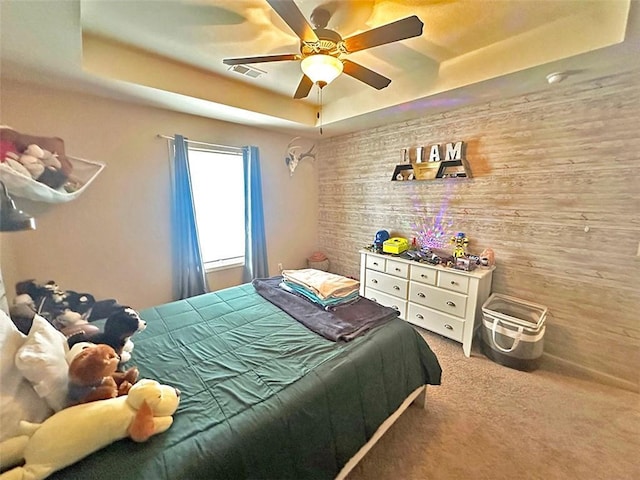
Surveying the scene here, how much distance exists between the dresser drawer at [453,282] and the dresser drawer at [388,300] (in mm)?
482

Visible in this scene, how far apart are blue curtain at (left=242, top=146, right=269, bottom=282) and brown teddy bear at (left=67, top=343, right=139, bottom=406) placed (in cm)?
252

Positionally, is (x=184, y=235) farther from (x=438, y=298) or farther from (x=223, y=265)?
(x=438, y=298)

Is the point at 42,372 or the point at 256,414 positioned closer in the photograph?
the point at 42,372

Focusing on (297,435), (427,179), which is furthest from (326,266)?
(297,435)

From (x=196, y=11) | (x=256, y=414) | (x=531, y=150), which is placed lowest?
(x=256, y=414)

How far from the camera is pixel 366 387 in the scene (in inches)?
54.6

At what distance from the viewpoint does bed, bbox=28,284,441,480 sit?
911mm

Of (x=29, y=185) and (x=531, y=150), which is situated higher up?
(x=531, y=150)

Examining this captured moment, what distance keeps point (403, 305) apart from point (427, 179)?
4.59ft

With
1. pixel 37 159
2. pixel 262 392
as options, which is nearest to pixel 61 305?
pixel 37 159

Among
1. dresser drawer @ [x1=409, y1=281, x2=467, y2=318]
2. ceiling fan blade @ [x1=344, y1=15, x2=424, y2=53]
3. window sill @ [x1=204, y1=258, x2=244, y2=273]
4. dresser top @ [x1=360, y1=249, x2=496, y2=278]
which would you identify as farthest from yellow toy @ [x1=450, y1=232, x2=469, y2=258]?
window sill @ [x1=204, y1=258, x2=244, y2=273]

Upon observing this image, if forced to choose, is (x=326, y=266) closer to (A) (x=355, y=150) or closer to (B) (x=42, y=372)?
(A) (x=355, y=150)

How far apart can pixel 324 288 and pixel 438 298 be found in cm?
124

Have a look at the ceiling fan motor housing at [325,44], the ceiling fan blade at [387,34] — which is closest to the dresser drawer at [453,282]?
the ceiling fan blade at [387,34]
